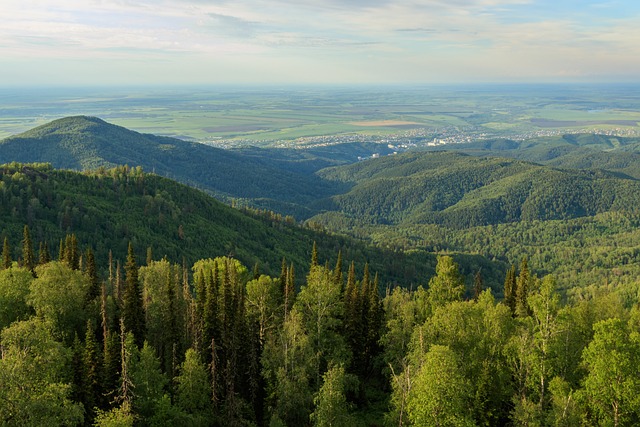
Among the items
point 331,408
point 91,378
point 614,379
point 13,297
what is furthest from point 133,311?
point 614,379

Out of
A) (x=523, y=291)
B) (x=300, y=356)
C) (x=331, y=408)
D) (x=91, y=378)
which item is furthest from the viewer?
(x=523, y=291)

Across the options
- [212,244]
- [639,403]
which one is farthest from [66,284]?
[212,244]

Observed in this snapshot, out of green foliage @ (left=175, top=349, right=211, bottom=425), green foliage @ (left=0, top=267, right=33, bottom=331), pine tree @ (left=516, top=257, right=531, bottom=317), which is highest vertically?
green foliage @ (left=0, top=267, right=33, bottom=331)

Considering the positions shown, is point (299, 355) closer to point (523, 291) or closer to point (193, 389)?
point (193, 389)

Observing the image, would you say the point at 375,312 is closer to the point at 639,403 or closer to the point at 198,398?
the point at 198,398

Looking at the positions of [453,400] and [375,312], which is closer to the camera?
[453,400]

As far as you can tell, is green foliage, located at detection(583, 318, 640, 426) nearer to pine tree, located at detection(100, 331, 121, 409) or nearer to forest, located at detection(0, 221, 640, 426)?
forest, located at detection(0, 221, 640, 426)

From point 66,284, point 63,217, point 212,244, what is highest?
point 66,284

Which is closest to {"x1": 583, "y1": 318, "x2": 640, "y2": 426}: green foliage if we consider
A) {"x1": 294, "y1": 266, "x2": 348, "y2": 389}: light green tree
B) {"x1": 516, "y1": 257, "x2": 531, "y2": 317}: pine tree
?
{"x1": 516, "y1": 257, "x2": 531, "y2": 317}: pine tree
